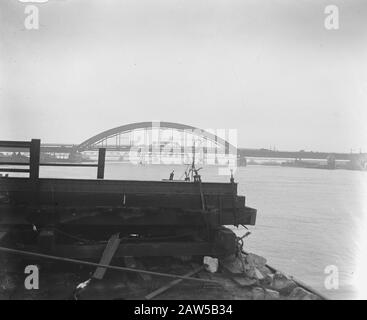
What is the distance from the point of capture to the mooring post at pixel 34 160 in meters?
6.33

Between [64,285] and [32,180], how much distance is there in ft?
5.90

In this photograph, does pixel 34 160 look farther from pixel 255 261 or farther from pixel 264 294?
pixel 255 261

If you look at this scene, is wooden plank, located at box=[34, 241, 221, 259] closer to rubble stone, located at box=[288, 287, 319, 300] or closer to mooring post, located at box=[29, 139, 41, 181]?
mooring post, located at box=[29, 139, 41, 181]

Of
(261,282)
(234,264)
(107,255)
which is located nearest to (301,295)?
(261,282)

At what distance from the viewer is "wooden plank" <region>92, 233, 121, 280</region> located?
5.67 m

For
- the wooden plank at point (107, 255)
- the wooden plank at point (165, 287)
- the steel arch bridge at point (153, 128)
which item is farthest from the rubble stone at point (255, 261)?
the steel arch bridge at point (153, 128)

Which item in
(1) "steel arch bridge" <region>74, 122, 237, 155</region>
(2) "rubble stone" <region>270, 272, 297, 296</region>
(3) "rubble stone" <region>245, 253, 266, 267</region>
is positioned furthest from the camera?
(1) "steel arch bridge" <region>74, 122, 237, 155</region>

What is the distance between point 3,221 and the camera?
6.08 meters

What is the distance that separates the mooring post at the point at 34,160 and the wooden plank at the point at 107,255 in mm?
1636

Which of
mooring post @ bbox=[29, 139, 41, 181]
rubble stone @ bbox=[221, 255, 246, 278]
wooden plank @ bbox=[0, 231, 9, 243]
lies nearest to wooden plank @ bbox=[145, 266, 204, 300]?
rubble stone @ bbox=[221, 255, 246, 278]

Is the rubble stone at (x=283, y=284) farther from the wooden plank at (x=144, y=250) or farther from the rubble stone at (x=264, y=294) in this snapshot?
the wooden plank at (x=144, y=250)

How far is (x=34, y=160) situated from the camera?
6.42 m

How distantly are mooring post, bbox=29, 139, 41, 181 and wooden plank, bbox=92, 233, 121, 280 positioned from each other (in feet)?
5.37

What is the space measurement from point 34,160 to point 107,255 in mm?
2012
